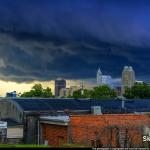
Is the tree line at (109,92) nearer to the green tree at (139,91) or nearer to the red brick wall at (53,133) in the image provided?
the green tree at (139,91)

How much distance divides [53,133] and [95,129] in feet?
13.7

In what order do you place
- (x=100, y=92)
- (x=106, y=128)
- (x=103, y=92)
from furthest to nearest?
(x=103, y=92) < (x=100, y=92) < (x=106, y=128)

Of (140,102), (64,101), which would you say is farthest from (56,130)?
(140,102)

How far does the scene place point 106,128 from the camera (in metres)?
38.5

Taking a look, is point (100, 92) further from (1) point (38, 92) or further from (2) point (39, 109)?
(2) point (39, 109)

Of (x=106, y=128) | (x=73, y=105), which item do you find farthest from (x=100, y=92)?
(x=106, y=128)

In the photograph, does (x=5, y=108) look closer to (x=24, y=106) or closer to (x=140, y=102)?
(x=24, y=106)

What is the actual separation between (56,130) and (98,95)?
69.5 meters

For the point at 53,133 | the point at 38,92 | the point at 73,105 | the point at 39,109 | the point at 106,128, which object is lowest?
the point at 53,133

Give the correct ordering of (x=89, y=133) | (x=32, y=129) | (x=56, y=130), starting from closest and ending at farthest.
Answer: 1. (x=89, y=133)
2. (x=56, y=130)
3. (x=32, y=129)

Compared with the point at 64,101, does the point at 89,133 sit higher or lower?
lower

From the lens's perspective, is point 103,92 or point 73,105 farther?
point 103,92

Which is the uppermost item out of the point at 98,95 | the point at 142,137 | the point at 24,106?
the point at 98,95

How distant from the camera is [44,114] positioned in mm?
48531
